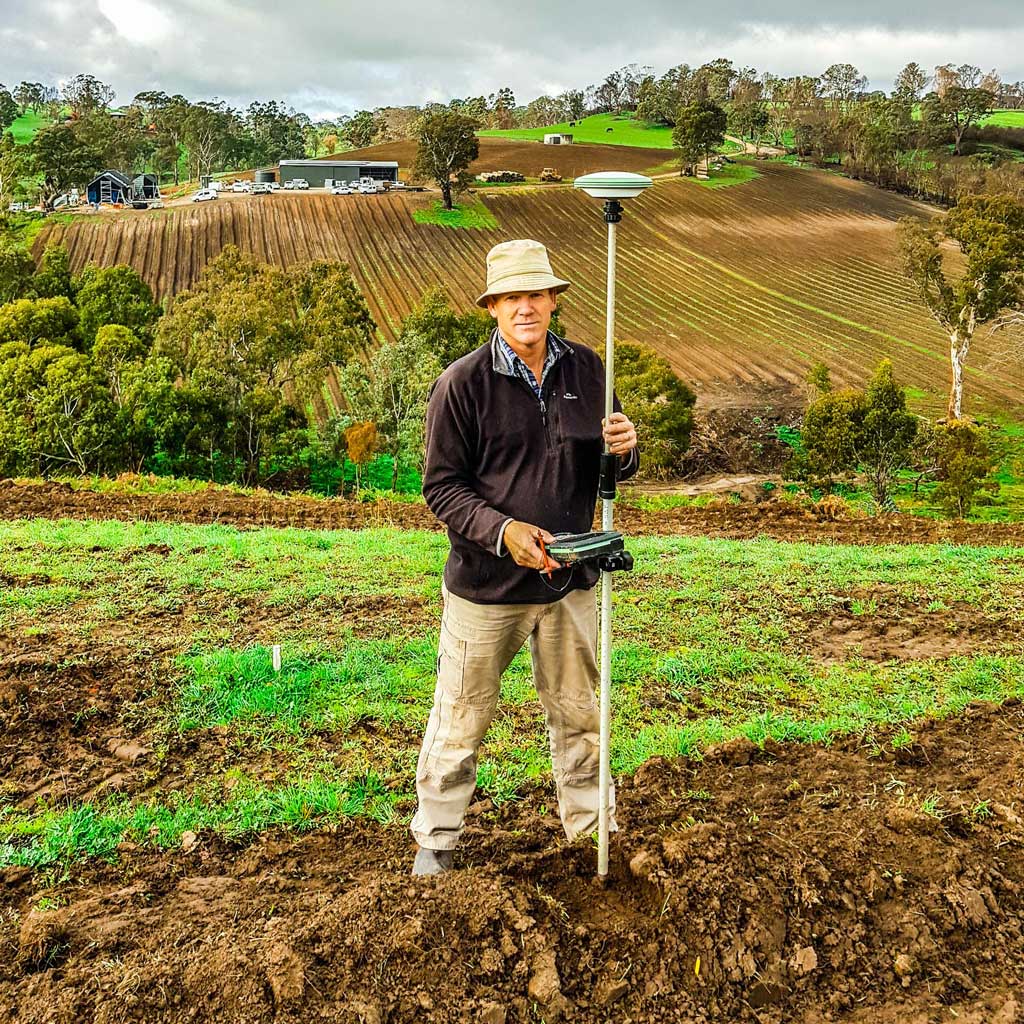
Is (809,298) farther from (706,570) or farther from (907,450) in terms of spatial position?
(706,570)

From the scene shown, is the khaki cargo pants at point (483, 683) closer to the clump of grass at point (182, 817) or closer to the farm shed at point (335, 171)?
the clump of grass at point (182, 817)

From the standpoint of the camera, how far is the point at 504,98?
13300cm

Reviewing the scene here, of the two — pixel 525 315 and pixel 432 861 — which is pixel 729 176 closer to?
pixel 525 315

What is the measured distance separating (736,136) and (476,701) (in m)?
116

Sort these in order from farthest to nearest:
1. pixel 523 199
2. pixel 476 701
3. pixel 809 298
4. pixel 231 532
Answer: pixel 523 199, pixel 809 298, pixel 231 532, pixel 476 701

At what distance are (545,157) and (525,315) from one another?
87.2m

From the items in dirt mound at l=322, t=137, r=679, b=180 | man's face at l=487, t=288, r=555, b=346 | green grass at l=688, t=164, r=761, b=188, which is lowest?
man's face at l=487, t=288, r=555, b=346

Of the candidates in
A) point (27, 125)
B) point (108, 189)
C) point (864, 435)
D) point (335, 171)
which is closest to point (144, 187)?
point (108, 189)

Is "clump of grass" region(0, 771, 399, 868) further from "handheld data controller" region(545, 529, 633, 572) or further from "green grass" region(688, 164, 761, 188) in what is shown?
"green grass" region(688, 164, 761, 188)

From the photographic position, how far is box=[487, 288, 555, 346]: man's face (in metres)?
3.36

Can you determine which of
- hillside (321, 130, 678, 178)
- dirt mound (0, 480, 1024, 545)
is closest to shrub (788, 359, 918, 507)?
dirt mound (0, 480, 1024, 545)

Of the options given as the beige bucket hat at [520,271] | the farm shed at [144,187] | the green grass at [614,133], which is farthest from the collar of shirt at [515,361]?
the green grass at [614,133]

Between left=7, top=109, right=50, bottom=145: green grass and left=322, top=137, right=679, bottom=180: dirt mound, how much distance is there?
1810 inches

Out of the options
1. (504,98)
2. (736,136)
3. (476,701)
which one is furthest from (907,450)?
(504,98)
